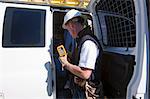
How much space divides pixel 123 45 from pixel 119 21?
27 cm

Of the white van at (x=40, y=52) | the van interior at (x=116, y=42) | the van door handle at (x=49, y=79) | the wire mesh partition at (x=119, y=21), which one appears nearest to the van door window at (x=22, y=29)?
the white van at (x=40, y=52)

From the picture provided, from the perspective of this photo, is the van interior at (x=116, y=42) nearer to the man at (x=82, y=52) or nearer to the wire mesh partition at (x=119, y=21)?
the wire mesh partition at (x=119, y=21)

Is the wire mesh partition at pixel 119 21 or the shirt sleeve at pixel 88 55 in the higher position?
the wire mesh partition at pixel 119 21

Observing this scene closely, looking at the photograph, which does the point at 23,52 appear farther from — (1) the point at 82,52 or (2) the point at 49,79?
(1) the point at 82,52

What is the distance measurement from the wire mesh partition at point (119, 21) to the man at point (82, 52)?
33cm

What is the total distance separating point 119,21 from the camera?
10.6ft

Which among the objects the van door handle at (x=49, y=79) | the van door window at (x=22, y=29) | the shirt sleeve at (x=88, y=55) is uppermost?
the van door window at (x=22, y=29)

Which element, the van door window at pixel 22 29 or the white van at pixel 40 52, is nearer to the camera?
the white van at pixel 40 52

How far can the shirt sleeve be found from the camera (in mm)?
2903

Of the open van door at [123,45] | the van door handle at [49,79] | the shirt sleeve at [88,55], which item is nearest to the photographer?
the open van door at [123,45]

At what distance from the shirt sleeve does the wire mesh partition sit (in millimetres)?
378

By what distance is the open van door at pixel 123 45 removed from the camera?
256cm

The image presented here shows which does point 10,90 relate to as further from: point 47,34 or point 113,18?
point 113,18

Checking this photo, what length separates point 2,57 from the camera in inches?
117
